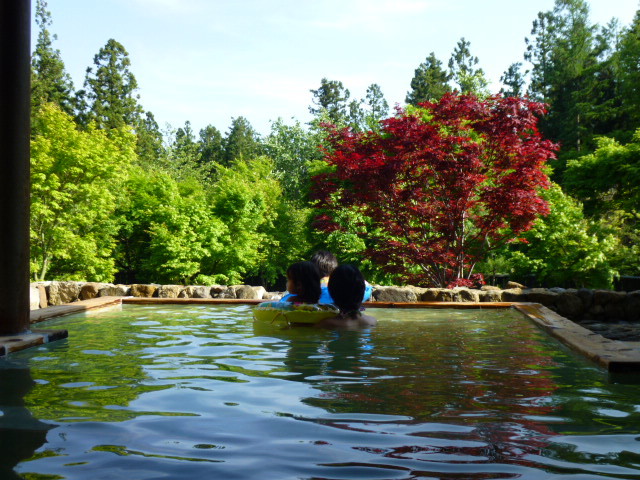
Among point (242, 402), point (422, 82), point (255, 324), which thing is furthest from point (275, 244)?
point (422, 82)

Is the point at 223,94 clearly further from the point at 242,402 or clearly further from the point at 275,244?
the point at 242,402

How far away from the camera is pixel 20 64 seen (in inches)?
221

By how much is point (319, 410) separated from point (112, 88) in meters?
38.7

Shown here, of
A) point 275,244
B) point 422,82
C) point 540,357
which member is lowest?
point 540,357

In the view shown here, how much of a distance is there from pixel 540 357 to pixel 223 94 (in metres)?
34.9

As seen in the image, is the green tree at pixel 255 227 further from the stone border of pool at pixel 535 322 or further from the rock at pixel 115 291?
the stone border of pool at pixel 535 322

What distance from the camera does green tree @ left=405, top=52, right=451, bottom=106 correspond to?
151ft

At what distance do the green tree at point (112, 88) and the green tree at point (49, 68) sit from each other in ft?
3.95

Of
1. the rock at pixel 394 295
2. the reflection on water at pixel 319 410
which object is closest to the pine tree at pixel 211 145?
the rock at pixel 394 295

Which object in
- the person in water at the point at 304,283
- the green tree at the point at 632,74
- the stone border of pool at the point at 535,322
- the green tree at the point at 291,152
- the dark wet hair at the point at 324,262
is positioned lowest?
the stone border of pool at the point at 535,322

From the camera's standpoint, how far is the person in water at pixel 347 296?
6.86m

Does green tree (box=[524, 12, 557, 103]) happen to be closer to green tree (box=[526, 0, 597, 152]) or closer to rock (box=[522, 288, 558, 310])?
green tree (box=[526, 0, 597, 152])

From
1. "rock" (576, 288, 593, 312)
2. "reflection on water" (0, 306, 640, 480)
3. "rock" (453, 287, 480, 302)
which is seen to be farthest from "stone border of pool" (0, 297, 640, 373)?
"rock" (576, 288, 593, 312)

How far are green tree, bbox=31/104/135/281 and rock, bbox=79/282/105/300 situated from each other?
714 centimetres
